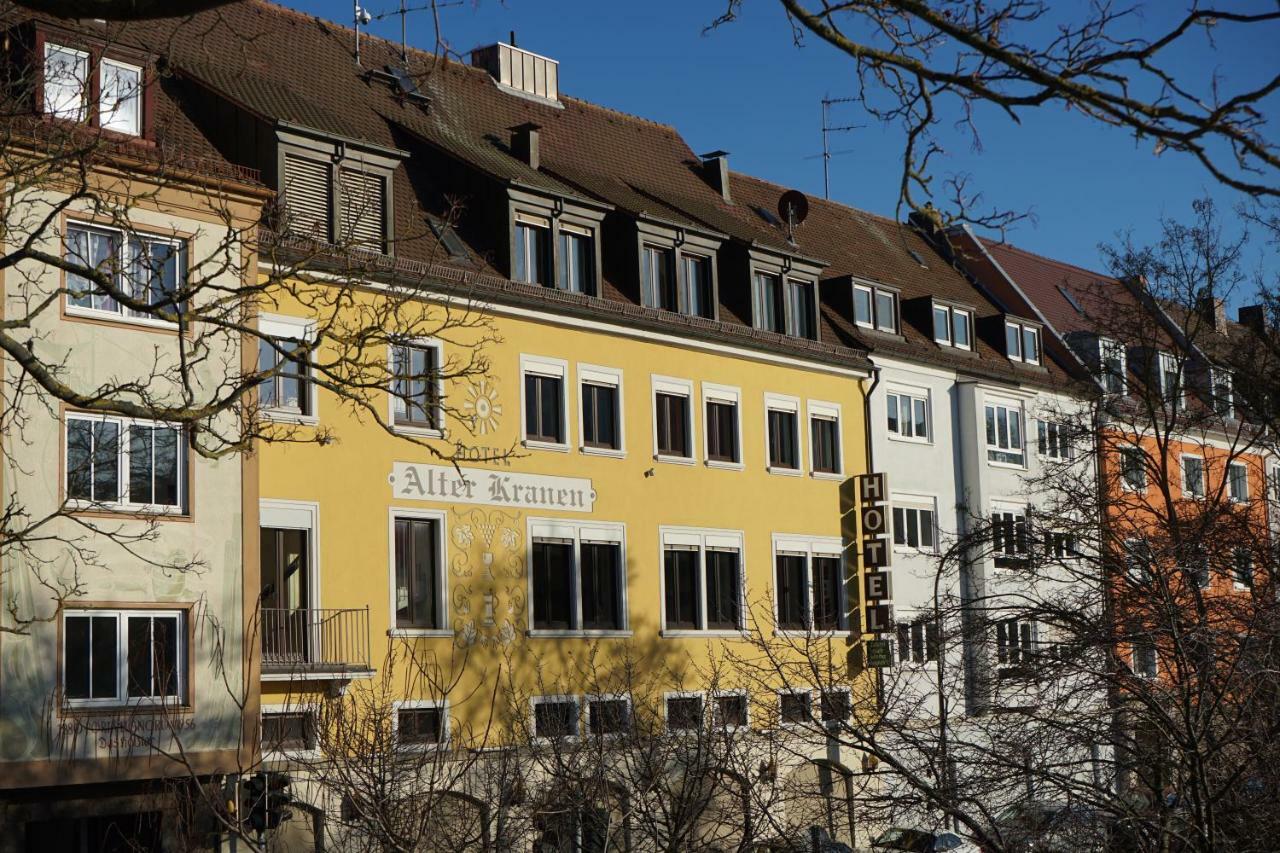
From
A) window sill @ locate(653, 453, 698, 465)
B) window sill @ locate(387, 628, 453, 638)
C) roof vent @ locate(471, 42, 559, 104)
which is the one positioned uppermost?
roof vent @ locate(471, 42, 559, 104)

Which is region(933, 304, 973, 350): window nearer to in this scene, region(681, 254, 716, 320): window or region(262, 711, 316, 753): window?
region(681, 254, 716, 320): window

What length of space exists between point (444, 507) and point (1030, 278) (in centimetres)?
2760

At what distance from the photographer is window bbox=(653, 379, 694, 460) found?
117ft

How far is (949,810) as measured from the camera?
1153 cm

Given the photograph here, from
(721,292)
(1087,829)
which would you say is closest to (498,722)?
(721,292)

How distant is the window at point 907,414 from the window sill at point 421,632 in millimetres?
14776

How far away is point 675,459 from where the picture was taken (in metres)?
35.5

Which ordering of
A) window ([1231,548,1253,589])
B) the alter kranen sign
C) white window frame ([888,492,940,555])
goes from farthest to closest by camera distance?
1. white window frame ([888,492,940,555])
2. the alter kranen sign
3. window ([1231,548,1253,589])

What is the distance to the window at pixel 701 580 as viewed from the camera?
115ft

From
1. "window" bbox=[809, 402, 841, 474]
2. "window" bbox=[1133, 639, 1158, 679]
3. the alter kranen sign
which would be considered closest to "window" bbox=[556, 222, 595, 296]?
the alter kranen sign

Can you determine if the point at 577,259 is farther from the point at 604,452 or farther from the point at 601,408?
the point at 604,452

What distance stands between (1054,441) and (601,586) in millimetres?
12659

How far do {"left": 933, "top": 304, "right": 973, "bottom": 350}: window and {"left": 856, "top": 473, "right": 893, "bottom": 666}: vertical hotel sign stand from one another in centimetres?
647

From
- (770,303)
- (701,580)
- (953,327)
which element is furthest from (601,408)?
(953,327)
